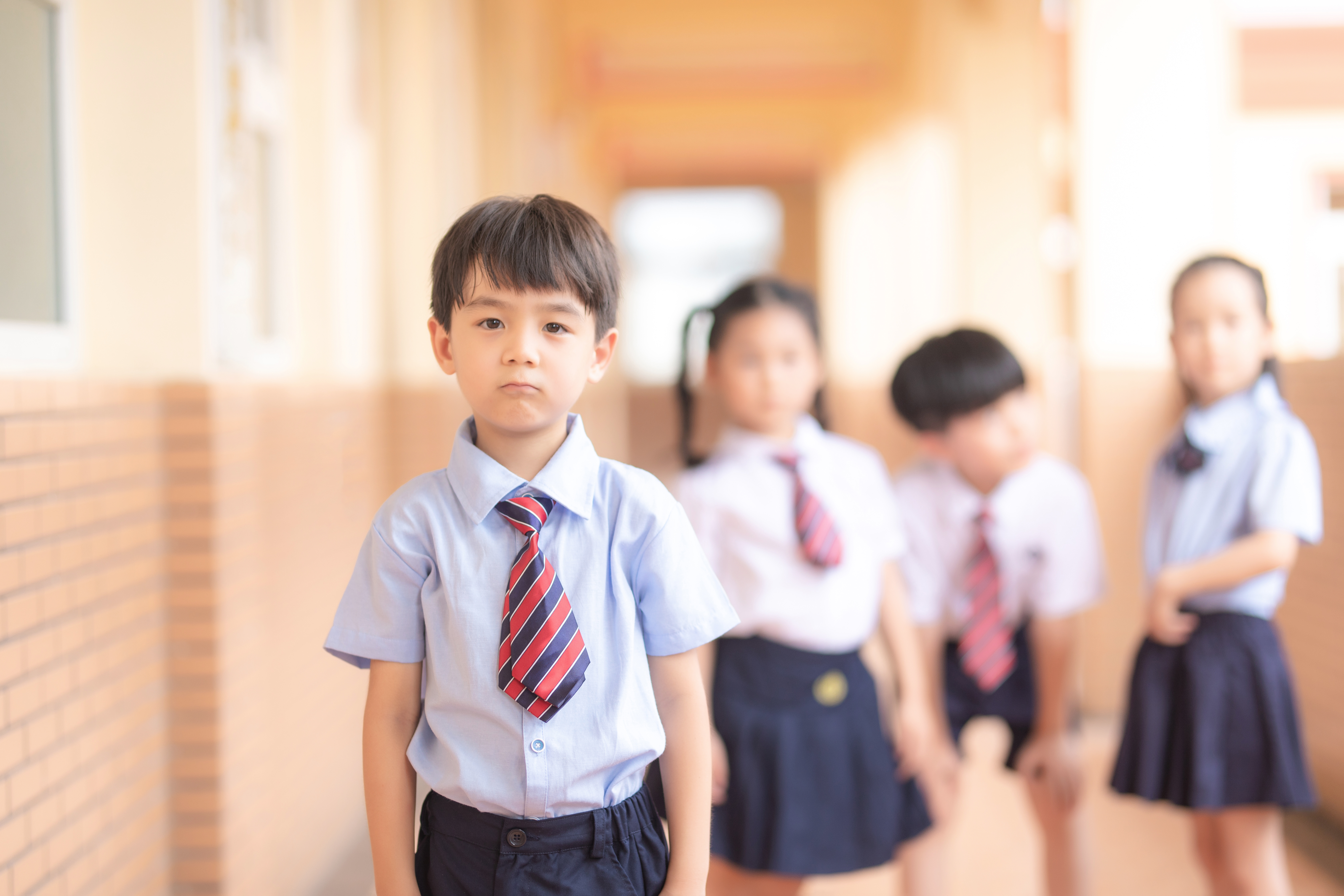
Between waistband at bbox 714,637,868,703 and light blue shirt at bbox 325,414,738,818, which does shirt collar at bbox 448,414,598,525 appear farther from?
waistband at bbox 714,637,868,703

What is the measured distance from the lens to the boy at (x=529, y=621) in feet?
4.39

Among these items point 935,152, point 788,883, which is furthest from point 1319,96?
point 788,883

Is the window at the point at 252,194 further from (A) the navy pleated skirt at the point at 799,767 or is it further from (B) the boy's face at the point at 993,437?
(B) the boy's face at the point at 993,437

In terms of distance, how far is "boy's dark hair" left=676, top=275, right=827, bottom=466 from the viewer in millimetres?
2246

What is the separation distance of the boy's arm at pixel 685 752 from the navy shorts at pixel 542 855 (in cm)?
4

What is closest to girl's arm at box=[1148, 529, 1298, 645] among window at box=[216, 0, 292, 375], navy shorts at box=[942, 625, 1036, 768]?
navy shorts at box=[942, 625, 1036, 768]

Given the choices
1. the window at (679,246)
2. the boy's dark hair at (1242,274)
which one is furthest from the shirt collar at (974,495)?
the window at (679,246)

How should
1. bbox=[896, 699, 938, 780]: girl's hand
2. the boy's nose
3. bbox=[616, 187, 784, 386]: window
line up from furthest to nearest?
bbox=[616, 187, 784, 386]: window < bbox=[896, 699, 938, 780]: girl's hand < the boy's nose

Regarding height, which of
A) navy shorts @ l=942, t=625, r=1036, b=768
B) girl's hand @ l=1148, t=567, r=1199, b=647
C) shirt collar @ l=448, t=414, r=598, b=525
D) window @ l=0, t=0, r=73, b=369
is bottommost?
navy shorts @ l=942, t=625, r=1036, b=768

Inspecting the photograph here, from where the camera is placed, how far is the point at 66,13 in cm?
236

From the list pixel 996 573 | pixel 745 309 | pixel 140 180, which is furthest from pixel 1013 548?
pixel 140 180

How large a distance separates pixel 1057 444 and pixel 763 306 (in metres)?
4.70

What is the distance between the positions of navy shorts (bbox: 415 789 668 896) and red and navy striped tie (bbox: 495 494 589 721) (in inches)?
5.7

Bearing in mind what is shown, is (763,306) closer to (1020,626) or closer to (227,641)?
(1020,626)
